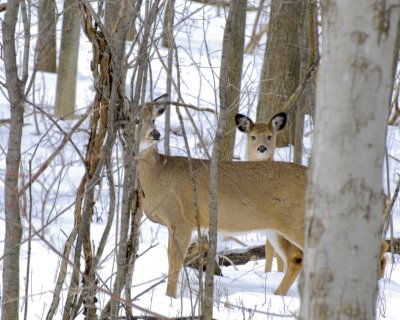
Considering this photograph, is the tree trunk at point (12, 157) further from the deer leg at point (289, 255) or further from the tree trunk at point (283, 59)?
the tree trunk at point (283, 59)

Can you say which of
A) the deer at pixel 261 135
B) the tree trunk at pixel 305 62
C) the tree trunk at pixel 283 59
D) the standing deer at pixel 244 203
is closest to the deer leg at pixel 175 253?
the standing deer at pixel 244 203

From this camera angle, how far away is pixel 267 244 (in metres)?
8.06

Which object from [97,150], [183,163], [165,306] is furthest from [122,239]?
[183,163]

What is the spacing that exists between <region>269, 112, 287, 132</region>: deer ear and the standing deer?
2130mm

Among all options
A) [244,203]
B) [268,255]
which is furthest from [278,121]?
[244,203]

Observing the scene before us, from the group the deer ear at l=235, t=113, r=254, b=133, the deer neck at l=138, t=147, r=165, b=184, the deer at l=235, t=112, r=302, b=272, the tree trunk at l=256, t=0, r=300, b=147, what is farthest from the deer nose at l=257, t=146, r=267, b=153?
the tree trunk at l=256, t=0, r=300, b=147

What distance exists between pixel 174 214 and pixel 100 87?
11.8 ft

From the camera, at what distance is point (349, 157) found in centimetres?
227

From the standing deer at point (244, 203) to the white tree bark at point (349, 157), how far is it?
15.9ft

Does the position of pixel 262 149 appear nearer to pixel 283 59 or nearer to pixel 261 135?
pixel 261 135

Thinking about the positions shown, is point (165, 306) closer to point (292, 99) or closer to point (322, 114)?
point (322, 114)

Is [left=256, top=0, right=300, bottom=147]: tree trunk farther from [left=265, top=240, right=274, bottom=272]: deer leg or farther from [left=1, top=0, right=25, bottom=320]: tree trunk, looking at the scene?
[left=1, top=0, right=25, bottom=320]: tree trunk

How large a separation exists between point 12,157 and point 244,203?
3890 millimetres

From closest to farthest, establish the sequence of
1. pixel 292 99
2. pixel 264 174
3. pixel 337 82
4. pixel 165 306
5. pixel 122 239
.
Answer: pixel 337 82 → pixel 122 239 → pixel 165 306 → pixel 264 174 → pixel 292 99
